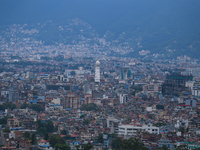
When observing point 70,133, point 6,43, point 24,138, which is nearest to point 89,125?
point 70,133

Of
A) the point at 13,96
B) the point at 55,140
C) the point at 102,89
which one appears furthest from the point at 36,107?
the point at 102,89

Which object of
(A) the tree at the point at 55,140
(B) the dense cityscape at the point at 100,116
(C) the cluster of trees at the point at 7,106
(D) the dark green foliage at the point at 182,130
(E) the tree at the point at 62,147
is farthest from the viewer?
(C) the cluster of trees at the point at 7,106

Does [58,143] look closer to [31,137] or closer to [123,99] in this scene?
[31,137]

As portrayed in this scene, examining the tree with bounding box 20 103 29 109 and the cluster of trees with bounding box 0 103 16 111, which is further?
the tree with bounding box 20 103 29 109

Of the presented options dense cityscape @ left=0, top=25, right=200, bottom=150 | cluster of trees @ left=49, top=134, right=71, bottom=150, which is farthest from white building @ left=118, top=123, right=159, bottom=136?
cluster of trees @ left=49, top=134, right=71, bottom=150

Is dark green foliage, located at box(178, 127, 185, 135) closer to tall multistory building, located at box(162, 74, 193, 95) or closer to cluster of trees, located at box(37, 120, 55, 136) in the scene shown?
cluster of trees, located at box(37, 120, 55, 136)

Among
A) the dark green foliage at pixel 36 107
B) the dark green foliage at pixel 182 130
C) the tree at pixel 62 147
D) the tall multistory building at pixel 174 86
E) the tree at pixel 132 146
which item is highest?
the tall multistory building at pixel 174 86

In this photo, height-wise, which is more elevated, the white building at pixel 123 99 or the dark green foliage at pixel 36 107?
the white building at pixel 123 99

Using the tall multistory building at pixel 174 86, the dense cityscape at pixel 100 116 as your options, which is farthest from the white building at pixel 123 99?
the tall multistory building at pixel 174 86

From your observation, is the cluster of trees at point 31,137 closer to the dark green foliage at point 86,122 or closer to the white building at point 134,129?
the white building at point 134,129
